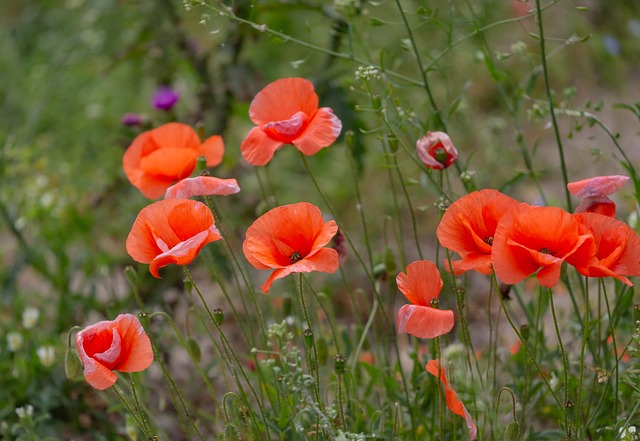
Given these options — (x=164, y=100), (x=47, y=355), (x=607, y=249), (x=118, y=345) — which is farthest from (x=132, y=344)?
(x=164, y=100)

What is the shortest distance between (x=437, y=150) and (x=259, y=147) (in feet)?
0.90

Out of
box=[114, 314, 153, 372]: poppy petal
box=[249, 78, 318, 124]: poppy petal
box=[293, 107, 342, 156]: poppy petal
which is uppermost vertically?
box=[249, 78, 318, 124]: poppy petal

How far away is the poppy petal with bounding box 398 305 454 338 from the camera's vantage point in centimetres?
116

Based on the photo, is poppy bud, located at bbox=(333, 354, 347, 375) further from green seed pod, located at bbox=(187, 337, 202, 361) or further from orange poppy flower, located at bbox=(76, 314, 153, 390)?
green seed pod, located at bbox=(187, 337, 202, 361)

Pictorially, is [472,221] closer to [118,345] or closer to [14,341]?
[118,345]

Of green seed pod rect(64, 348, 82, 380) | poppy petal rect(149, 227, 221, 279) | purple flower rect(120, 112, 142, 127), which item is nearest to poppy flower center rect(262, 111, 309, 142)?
poppy petal rect(149, 227, 221, 279)

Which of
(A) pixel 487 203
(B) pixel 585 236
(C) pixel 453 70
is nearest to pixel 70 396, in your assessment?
(A) pixel 487 203

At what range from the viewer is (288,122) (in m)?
1.35

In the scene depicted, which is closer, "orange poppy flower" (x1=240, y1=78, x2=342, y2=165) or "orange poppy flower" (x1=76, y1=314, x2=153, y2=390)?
"orange poppy flower" (x1=76, y1=314, x2=153, y2=390)

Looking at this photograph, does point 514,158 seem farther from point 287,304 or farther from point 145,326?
point 145,326

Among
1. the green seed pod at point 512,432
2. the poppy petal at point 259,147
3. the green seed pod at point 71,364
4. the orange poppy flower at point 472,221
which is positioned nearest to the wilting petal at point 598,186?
the orange poppy flower at point 472,221

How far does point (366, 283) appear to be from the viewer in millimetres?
2928

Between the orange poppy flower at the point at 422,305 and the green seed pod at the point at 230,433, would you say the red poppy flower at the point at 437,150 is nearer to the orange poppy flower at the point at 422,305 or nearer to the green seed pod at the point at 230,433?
the orange poppy flower at the point at 422,305

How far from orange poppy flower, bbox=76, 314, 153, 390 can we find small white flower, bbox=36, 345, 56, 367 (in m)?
0.79
